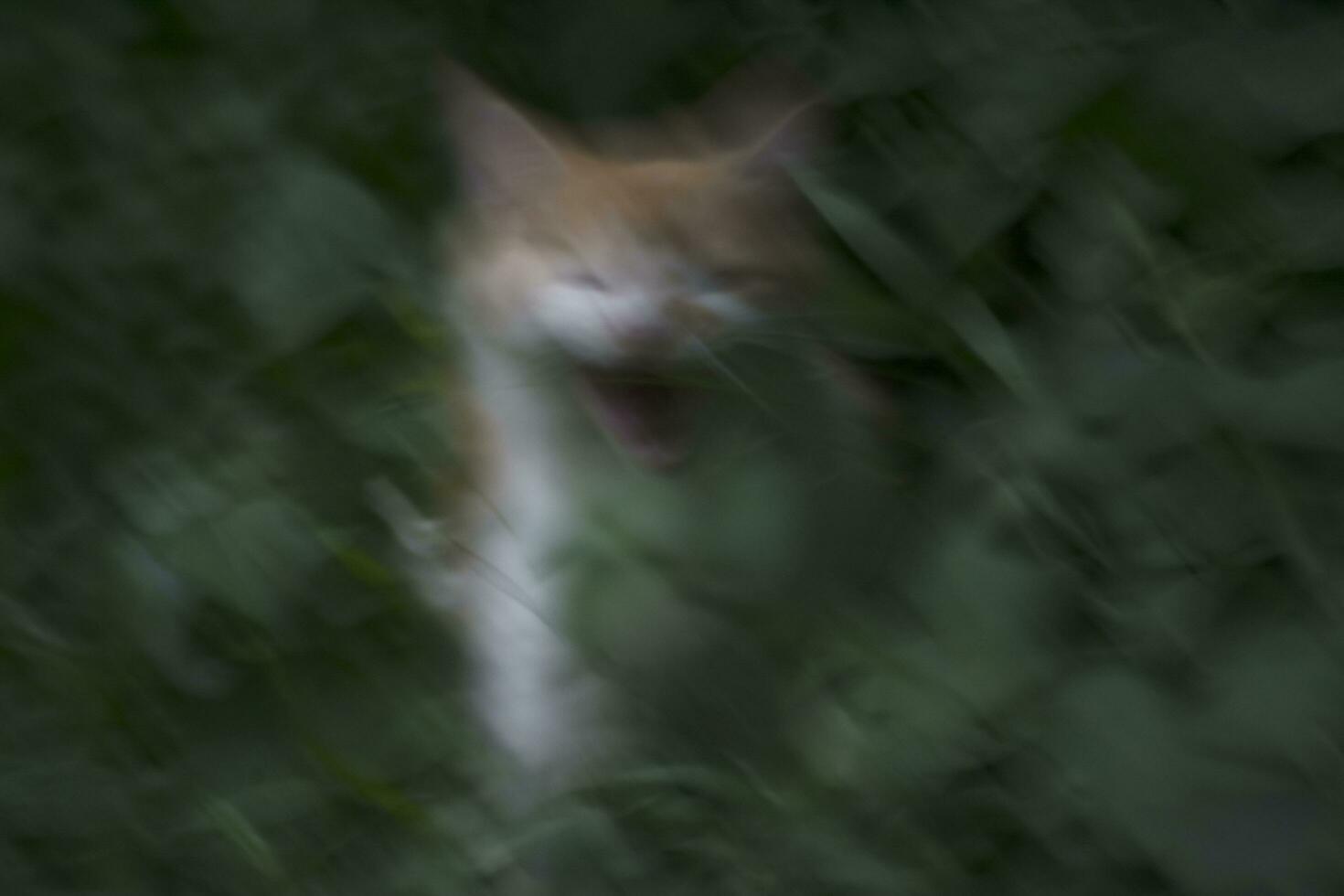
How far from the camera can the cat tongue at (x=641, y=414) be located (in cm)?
70

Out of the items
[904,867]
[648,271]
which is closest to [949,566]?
[904,867]

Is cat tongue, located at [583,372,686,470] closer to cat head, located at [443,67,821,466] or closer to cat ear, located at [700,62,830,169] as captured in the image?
cat head, located at [443,67,821,466]

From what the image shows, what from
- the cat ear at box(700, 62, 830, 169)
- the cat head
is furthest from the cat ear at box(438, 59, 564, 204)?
the cat ear at box(700, 62, 830, 169)

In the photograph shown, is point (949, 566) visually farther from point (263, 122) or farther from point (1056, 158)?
point (263, 122)

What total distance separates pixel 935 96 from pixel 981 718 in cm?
23

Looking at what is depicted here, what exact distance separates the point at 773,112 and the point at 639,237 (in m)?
0.13

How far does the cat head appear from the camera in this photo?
69 centimetres

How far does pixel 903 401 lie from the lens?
1.78 feet

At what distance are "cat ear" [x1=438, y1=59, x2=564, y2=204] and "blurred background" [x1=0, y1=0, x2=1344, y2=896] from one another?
23 mm

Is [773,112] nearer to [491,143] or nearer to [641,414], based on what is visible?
[641,414]

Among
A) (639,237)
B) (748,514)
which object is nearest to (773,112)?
(639,237)

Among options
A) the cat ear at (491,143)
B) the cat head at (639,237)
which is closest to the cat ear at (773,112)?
the cat head at (639,237)

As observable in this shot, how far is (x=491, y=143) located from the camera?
96 centimetres

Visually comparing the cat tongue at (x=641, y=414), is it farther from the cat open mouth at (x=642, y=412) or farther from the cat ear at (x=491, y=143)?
the cat ear at (x=491, y=143)
